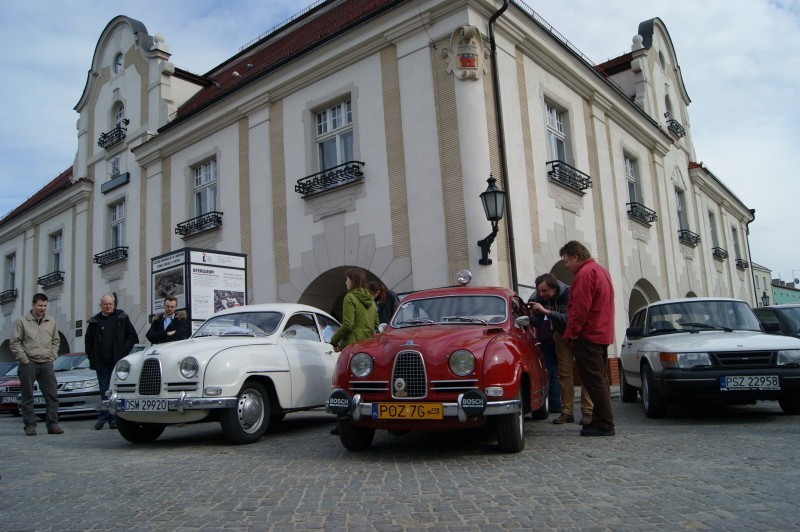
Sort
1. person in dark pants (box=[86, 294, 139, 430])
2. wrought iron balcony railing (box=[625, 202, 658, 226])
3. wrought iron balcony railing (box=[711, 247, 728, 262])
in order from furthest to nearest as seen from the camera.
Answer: wrought iron balcony railing (box=[711, 247, 728, 262]) < wrought iron balcony railing (box=[625, 202, 658, 226]) < person in dark pants (box=[86, 294, 139, 430])

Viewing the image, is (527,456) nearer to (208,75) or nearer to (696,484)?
(696,484)

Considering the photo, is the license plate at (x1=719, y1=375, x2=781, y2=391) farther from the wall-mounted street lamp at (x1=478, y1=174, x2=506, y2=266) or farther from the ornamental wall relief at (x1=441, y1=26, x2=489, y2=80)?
the ornamental wall relief at (x1=441, y1=26, x2=489, y2=80)

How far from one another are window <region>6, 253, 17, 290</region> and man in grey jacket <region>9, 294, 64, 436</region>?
71.6ft

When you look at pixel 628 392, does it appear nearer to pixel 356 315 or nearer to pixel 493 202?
pixel 493 202

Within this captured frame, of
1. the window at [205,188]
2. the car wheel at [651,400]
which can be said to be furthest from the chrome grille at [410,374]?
the window at [205,188]

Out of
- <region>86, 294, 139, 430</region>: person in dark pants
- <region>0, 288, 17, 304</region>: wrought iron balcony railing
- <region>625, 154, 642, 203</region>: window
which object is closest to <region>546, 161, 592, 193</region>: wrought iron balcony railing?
<region>625, 154, 642, 203</region>: window

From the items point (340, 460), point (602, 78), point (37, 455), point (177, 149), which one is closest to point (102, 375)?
point (37, 455)

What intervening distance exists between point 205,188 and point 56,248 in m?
10.4

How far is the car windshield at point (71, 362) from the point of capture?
A: 1296cm

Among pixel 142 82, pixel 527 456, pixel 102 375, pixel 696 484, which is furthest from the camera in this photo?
pixel 142 82

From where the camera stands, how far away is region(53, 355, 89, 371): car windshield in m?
13.0

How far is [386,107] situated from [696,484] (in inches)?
417

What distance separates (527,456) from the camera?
5496 mm

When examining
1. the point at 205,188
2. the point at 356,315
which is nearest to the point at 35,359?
the point at 356,315
